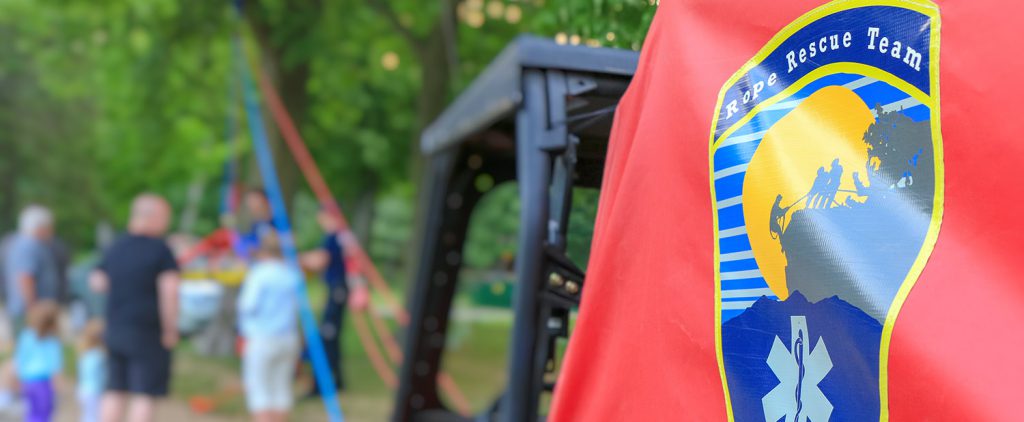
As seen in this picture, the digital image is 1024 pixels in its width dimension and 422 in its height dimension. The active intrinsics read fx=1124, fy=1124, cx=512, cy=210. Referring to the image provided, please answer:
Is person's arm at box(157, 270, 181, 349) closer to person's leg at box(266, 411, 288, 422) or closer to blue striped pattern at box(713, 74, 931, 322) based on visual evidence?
person's leg at box(266, 411, 288, 422)

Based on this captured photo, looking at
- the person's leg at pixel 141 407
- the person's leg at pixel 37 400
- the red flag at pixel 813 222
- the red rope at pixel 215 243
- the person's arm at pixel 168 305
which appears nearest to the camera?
the red flag at pixel 813 222

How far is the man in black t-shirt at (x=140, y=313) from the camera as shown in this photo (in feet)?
21.2

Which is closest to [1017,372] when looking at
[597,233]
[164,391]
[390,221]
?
[597,233]

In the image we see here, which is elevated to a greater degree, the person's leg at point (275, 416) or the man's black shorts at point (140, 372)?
the man's black shorts at point (140, 372)

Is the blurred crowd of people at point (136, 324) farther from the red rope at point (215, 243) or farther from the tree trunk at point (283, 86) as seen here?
the tree trunk at point (283, 86)

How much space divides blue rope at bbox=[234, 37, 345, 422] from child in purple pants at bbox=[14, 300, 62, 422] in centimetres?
161

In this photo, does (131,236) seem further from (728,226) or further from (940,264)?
(940,264)

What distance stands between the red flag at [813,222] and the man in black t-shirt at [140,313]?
4.65 meters

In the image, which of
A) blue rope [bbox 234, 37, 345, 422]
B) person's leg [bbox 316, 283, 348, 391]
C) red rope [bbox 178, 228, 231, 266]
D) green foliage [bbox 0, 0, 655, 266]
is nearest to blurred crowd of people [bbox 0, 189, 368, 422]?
blue rope [bbox 234, 37, 345, 422]

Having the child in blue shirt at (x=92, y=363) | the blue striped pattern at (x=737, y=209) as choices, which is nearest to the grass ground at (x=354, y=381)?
the child in blue shirt at (x=92, y=363)

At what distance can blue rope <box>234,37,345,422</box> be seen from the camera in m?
9.20

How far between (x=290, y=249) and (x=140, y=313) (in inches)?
105

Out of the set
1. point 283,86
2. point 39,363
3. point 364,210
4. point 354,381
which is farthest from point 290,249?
point 364,210

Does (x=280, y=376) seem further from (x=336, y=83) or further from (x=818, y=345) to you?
(x=336, y=83)
